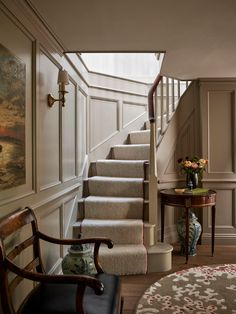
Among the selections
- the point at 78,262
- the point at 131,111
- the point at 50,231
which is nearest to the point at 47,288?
the point at 78,262

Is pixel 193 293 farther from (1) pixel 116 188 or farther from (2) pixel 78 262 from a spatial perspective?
(1) pixel 116 188

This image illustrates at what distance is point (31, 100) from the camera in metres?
2.17

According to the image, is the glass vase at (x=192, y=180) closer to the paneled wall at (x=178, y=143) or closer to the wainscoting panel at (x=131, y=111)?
the paneled wall at (x=178, y=143)

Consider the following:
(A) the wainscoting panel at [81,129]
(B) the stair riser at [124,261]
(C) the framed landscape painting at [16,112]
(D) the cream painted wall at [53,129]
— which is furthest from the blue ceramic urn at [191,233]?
(C) the framed landscape painting at [16,112]

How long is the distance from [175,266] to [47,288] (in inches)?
74.7

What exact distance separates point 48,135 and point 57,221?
802 mm

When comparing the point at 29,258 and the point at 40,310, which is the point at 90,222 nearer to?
the point at 29,258

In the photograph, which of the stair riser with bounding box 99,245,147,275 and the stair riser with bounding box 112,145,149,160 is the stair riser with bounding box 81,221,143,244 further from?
the stair riser with bounding box 112,145,149,160

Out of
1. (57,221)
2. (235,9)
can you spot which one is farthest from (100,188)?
(235,9)

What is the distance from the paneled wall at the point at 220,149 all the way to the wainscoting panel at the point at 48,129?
220 cm

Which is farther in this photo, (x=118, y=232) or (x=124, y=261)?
(x=118, y=232)

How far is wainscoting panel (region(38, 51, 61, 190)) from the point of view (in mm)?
2357

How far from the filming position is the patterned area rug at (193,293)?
7.89 ft

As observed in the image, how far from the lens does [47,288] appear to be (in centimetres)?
178
